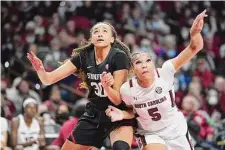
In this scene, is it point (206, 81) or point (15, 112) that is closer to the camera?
point (15, 112)

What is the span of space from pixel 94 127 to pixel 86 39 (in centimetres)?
564

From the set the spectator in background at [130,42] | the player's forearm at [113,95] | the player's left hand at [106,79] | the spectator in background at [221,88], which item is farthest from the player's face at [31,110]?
the spectator in background at [130,42]

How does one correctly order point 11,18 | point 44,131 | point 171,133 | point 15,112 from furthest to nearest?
1. point 11,18
2. point 15,112
3. point 44,131
4. point 171,133

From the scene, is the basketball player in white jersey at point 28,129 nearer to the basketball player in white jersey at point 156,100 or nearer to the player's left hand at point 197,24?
the basketball player in white jersey at point 156,100

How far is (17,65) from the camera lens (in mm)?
12219

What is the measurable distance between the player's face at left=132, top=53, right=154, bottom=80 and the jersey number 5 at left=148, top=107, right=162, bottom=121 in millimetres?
305

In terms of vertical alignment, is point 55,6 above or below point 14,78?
above

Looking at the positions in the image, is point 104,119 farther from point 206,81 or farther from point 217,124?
point 206,81

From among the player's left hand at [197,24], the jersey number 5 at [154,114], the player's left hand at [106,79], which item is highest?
the player's left hand at [197,24]

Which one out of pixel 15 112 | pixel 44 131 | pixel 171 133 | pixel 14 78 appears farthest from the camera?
pixel 14 78

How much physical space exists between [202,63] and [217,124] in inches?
109

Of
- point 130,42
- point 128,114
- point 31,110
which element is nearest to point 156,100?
point 128,114

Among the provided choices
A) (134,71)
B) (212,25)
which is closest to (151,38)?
(212,25)

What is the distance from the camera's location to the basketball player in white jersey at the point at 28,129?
808 cm
